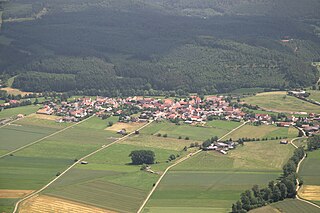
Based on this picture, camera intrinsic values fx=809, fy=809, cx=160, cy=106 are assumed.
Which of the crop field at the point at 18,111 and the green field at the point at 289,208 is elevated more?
the green field at the point at 289,208

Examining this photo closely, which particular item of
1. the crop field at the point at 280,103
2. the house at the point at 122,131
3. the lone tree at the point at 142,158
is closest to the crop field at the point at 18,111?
the house at the point at 122,131

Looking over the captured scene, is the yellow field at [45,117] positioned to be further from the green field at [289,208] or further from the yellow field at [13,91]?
the green field at [289,208]

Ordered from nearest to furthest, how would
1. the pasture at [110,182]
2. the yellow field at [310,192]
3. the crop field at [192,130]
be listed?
1. the yellow field at [310,192]
2. the pasture at [110,182]
3. the crop field at [192,130]

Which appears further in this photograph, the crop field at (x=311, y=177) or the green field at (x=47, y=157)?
the green field at (x=47, y=157)

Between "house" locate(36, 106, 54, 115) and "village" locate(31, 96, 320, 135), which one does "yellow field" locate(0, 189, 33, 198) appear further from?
"house" locate(36, 106, 54, 115)

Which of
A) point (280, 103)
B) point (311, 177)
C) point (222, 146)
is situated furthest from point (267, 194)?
point (280, 103)

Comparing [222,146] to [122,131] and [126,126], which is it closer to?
[122,131]

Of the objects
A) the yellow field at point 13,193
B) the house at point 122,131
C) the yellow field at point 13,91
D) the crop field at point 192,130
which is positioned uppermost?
the yellow field at point 13,193
